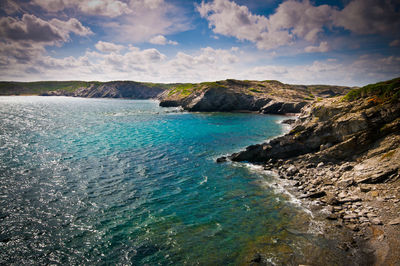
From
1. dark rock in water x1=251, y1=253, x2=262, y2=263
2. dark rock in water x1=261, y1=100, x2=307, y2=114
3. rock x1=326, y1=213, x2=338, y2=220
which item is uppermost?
dark rock in water x1=261, y1=100, x2=307, y2=114

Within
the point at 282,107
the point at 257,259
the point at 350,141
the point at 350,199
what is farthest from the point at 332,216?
the point at 282,107

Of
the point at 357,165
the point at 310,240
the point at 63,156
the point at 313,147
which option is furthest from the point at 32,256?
the point at 313,147

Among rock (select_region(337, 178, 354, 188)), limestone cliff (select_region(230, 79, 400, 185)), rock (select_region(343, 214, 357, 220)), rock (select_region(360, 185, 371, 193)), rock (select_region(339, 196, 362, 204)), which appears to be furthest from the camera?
limestone cliff (select_region(230, 79, 400, 185))

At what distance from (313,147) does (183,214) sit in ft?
73.8

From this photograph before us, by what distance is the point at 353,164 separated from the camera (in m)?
22.3

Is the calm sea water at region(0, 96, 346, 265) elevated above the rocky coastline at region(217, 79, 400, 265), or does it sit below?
below

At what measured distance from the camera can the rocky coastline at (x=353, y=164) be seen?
14128mm

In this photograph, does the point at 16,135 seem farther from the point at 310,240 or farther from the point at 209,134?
the point at 310,240

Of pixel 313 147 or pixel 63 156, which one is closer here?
pixel 313 147

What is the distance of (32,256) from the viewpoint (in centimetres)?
1262

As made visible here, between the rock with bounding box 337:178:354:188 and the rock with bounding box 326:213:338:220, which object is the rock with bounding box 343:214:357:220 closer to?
Result: the rock with bounding box 326:213:338:220

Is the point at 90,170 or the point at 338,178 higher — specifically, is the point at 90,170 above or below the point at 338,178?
below

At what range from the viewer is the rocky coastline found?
14.1m

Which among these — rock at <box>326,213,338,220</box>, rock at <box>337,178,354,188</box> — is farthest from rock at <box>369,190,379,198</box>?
rock at <box>326,213,338,220</box>
